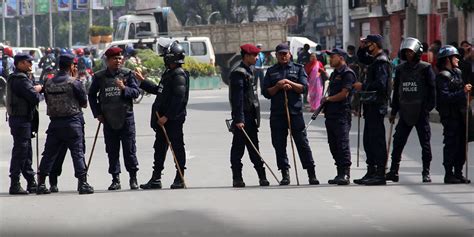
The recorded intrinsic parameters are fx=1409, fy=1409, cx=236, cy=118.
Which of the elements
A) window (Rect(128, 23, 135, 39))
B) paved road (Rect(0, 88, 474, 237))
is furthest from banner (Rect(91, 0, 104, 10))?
paved road (Rect(0, 88, 474, 237))

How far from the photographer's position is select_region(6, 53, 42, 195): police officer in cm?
1488

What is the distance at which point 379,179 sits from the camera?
15.3m

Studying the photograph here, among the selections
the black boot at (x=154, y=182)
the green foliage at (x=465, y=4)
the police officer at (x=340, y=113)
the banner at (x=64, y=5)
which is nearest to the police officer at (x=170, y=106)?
the black boot at (x=154, y=182)

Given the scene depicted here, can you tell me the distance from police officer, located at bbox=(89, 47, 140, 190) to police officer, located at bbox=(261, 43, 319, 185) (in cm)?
152

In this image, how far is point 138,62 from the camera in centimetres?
3866

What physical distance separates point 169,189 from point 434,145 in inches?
288

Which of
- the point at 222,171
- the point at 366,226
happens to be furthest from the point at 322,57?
the point at 366,226

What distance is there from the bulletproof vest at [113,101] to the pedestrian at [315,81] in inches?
554

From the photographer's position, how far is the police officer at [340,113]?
50.2 feet

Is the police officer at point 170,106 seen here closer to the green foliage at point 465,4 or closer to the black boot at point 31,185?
the black boot at point 31,185

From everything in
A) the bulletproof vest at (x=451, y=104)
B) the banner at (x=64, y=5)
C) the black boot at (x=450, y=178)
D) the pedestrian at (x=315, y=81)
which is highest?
the banner at (x=64, y=5)

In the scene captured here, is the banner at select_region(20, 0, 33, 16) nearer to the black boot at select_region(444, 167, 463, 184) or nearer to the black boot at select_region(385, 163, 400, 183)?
the black boot at select_region(385, 163, 400, 183)

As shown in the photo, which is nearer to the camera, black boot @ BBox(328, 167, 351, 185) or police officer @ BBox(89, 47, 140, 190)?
police officer @ BBox(89, 47, 140, 190)

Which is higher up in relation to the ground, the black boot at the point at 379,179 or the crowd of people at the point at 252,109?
the crowd of people at the point at 252,109
